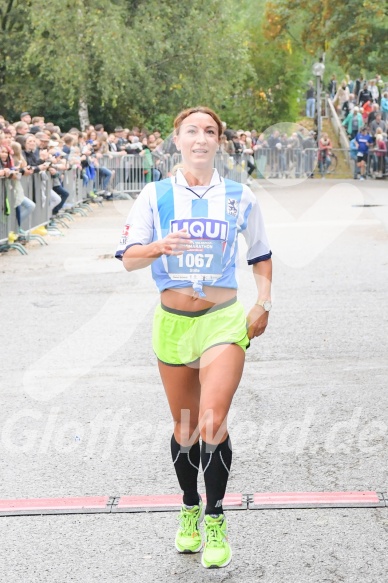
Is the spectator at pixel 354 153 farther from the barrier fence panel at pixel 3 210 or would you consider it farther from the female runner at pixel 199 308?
the female runner at pixel 199 308

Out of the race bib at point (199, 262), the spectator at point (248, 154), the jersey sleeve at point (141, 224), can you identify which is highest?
the jersey sleeve at point (141, 224)

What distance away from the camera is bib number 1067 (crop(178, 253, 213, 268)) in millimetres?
4523

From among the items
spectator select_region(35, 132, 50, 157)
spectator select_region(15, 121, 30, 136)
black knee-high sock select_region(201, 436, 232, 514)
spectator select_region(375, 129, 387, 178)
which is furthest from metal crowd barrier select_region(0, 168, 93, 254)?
spectator select_region(375, 129, 387, 178)

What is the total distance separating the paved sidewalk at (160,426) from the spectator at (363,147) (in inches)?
1023

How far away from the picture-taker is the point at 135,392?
25.5 feet

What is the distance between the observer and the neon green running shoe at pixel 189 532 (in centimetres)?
464

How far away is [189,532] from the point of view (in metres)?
4.68

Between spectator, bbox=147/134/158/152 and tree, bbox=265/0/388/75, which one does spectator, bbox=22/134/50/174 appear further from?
tree, bbox=265/0/388/75

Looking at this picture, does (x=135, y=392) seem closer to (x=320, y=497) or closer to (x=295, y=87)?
(x=320, y=497)

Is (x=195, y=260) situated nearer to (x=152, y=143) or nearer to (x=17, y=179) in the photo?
(x=17, y=179)

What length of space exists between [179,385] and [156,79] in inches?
1601

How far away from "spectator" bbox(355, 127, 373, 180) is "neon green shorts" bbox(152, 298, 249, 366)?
3589cm

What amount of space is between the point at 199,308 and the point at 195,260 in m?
0.20

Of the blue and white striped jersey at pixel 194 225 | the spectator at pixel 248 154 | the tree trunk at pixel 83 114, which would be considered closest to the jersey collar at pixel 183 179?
the blue and white striped jersey at pixel 194 225
